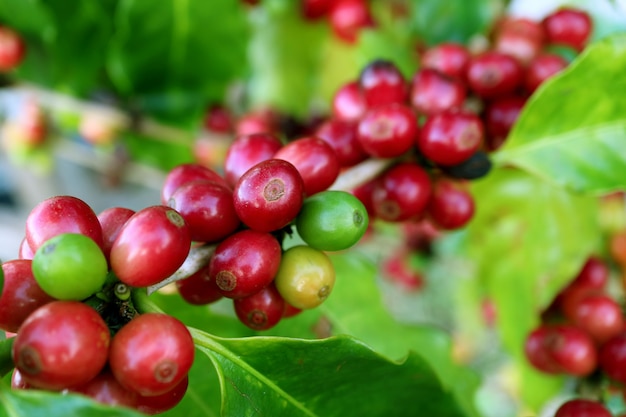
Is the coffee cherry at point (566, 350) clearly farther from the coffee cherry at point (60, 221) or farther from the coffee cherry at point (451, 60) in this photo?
the coffee cherry at point (60, 221)

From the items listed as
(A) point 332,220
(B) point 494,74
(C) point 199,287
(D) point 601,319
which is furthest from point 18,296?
(D) point 601,319

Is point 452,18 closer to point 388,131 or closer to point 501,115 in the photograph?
point 501,115

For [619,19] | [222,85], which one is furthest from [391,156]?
[619,19]

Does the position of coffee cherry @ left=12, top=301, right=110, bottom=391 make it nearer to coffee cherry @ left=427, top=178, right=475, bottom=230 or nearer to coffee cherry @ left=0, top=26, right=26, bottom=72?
coffee cherry @ left=427, top=178, right=475, bottom=230

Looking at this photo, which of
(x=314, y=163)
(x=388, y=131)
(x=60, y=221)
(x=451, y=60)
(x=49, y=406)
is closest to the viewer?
(x=49, y=406)

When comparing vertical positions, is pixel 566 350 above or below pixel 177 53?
below
